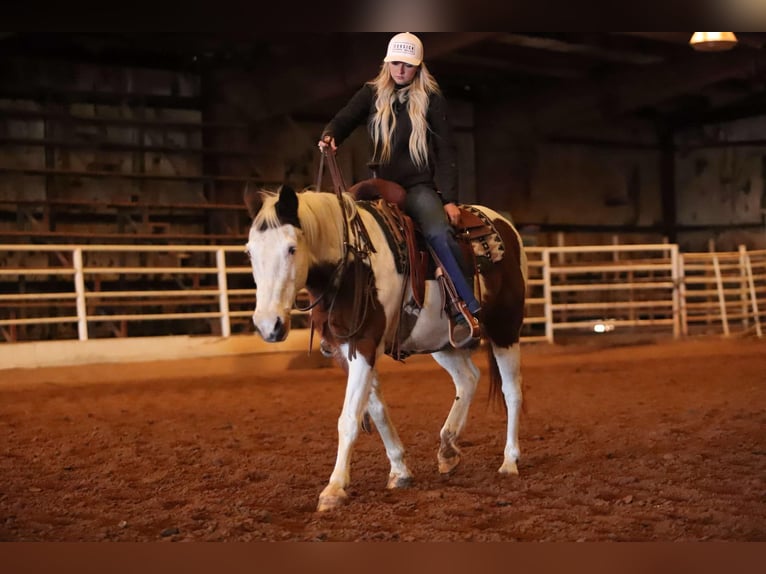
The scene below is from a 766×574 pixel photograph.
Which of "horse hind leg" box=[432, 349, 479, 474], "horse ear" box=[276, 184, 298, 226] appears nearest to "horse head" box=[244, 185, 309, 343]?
"horse ear" box=[276, 184, 298, 226]

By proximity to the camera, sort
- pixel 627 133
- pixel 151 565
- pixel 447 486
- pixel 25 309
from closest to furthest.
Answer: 1. pixel 151 565
2. pixel 447 486
3. pixel 25 309
4. pixel 627 133

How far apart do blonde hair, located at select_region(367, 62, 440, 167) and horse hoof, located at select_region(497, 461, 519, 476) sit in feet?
4.23

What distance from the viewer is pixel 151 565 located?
267cm

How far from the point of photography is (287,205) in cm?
306

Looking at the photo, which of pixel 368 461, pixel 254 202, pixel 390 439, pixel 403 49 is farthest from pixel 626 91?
pixel 254 202

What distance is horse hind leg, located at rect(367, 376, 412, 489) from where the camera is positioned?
11.4 feet

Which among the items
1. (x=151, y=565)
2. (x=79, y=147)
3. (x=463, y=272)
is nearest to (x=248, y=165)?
(x=79, y=147)

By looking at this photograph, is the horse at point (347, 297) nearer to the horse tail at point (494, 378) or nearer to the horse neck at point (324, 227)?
the horse neck at point (324, 227)

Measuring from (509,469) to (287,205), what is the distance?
151 cm

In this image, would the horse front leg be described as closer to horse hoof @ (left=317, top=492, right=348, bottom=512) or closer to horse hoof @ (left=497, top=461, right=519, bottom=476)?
horse hoof @ (left=317, top=492, right=348, bottom=512)

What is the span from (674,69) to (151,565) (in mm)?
11865

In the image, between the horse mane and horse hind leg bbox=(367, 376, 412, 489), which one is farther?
horse hind leg bbox=(367, 376, 412, 489)

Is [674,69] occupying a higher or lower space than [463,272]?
higher

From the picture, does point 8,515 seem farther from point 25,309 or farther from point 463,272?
point 25,309
